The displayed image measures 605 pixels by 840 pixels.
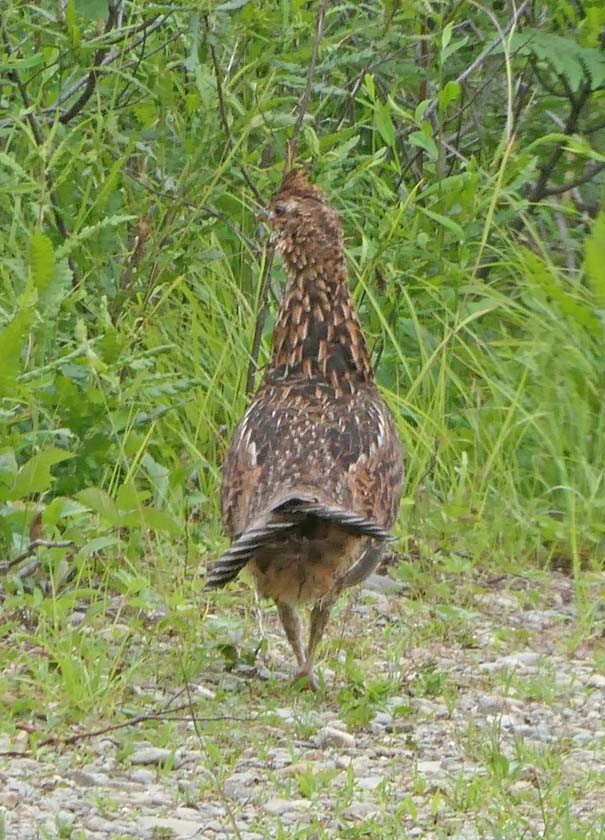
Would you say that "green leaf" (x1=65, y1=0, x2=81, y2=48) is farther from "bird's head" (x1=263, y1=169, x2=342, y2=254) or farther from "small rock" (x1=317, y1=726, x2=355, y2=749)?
"small rock" (x1=317, y1=726, x2=355, y2=749)

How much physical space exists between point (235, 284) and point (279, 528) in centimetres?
296

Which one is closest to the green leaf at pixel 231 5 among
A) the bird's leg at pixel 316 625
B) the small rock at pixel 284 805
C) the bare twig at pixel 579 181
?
the bird's leg at pixel 316 625

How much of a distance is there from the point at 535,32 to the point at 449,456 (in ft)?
6.33

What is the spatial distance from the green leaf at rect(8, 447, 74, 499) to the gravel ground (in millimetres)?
839

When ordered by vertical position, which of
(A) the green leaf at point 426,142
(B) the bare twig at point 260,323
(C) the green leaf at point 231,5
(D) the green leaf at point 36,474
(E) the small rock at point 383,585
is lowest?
(E) the small rock at point 383,585

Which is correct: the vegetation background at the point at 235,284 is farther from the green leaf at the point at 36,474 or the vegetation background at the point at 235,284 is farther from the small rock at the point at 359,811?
the small rock at the point at 359,811

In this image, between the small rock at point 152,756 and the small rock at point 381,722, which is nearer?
the small rock at point 152,756

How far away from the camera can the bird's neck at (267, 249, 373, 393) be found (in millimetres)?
6016

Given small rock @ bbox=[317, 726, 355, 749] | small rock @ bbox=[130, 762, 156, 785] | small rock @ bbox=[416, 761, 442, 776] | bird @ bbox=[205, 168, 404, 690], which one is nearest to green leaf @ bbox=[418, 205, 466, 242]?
bird @ bbox=[205, 168, 404, 690]

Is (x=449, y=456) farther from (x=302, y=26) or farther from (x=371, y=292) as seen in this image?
(x=302, y=26)

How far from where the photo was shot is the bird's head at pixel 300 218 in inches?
241

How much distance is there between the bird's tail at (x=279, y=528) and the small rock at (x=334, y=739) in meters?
0.50

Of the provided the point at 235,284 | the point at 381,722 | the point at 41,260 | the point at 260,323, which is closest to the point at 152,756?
the point at 381,722

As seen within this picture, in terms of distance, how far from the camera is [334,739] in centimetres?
508
